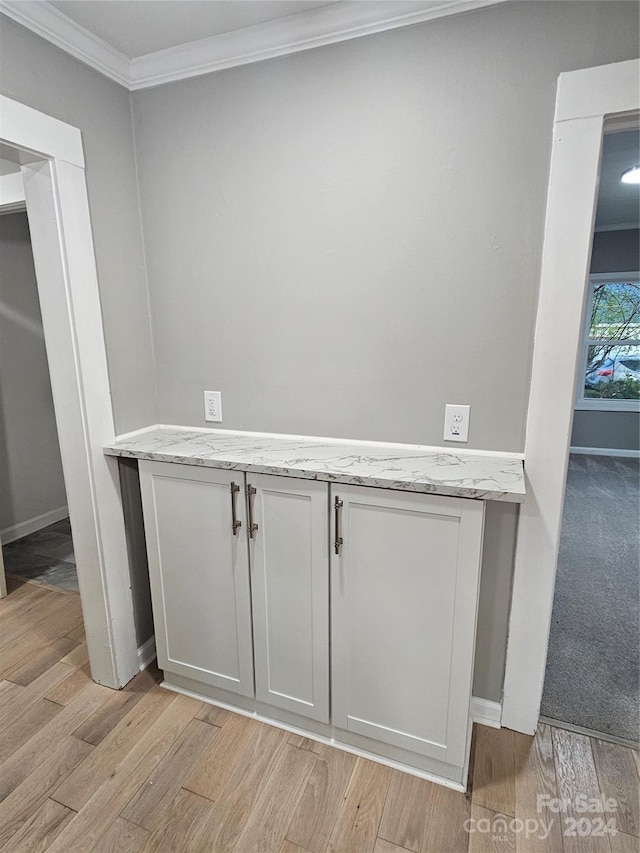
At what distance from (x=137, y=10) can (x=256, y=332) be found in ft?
3.45

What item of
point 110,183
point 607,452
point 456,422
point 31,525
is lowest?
point 607,452

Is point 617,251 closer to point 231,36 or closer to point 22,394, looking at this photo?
point 231,36

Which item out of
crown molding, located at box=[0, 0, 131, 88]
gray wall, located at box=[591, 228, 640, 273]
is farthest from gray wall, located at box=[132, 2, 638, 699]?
gray wall, located at box=[591, 228, 640, 273]

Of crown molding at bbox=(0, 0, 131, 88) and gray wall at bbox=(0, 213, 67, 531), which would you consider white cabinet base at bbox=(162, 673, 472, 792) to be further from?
crown molding at bbox=(0, 0, 131, 88)

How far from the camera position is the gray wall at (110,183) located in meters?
1.47

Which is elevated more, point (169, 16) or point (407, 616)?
point (169, 16)

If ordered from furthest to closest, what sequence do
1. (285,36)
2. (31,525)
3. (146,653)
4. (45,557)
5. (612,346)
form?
(612,346) < (31,525) < (45,557) < (146,653) < (285,36)

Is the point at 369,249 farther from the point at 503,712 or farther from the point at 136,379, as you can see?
the point at 503,712

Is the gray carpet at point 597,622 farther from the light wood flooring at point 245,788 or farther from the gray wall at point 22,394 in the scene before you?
the gray wall at point 22,394

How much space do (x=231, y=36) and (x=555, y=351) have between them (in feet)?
4.94

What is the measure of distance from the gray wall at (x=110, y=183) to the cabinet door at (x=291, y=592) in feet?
2.44

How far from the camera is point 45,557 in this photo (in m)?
3.04

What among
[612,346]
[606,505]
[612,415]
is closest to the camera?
[606,505]

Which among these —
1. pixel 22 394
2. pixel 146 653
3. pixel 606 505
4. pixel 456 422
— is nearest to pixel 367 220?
pixel 456 422
